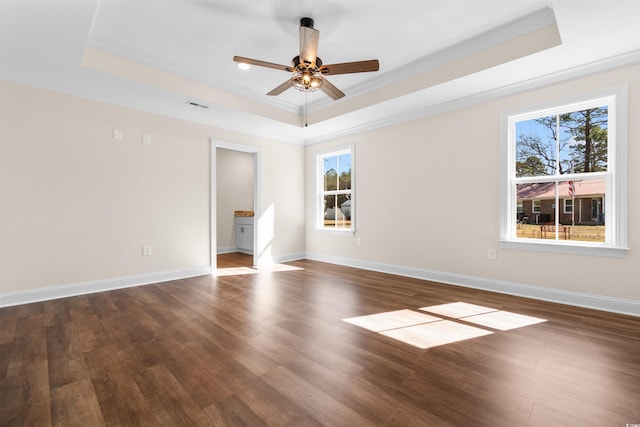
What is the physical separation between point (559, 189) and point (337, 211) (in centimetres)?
339

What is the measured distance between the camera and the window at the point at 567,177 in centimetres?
286

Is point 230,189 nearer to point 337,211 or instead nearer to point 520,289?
point 337,211

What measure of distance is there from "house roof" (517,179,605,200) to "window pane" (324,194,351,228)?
2750mm

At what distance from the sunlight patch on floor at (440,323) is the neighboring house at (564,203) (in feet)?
4.22

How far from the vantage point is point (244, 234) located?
7.01 m

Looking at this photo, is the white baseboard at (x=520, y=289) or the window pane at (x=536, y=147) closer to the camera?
the white baseboard at (x=520, y=289)

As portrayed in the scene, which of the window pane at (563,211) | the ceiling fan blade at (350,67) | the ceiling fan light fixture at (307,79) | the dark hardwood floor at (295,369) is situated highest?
the ceiling fan blade at (350,67)

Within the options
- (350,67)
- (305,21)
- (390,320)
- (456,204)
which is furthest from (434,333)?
(305,21)

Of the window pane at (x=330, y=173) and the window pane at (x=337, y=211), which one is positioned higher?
the window pane at (x=330, y=173)

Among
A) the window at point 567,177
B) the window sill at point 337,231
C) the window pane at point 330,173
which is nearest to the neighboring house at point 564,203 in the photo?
the window at point 567,177

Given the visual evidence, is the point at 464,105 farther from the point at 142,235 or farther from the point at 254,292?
the point at 142,235

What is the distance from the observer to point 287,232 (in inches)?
229

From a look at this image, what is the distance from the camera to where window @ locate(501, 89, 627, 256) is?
2.86 metres

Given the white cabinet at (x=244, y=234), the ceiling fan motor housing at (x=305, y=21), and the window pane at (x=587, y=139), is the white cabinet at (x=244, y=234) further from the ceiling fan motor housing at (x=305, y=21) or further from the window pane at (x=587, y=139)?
the window pane at (x=587, y=139)
